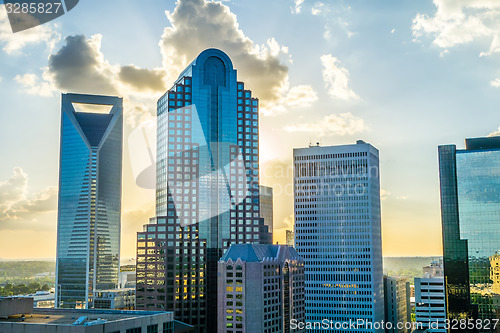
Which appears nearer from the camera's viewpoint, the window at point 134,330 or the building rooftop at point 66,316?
the window at point 134,330

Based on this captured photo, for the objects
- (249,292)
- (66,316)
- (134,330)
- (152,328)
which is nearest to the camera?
(134,330)

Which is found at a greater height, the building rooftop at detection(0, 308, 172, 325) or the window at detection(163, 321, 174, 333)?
the building rooftop at detection(0, 308, 172, 325)

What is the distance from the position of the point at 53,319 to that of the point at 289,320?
114 metres

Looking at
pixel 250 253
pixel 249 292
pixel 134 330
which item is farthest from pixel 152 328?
pixel 250 253

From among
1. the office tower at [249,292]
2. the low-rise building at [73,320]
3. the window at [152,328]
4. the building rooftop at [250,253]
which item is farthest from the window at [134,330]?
the building rooftop at [250,253]

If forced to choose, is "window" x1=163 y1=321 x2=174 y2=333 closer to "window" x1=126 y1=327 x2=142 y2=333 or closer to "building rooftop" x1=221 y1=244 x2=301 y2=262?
"window" x1=126 y1=327 x2=142 y2=333

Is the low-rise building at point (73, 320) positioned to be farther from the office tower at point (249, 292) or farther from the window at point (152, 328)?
the office tower at point (249, 292)

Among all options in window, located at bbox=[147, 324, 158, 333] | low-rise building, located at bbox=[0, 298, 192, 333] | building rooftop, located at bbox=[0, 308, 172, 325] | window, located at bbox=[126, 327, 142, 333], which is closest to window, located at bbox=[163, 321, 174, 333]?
low-rise building, located at bbox=[0, 298, 192, 333]

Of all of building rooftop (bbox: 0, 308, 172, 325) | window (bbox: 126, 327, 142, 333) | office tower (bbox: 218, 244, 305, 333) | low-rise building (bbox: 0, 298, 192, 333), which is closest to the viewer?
low-rise building (bbox: 0, 298, 192, 333)

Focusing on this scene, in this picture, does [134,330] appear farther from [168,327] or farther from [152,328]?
[168,327]

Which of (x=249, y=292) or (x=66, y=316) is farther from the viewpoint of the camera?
(x=249, y=292)

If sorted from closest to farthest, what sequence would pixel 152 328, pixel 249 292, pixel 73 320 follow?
pixel 152 328 < pixel 73 320 < pixel 249 292

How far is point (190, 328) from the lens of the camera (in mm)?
197875

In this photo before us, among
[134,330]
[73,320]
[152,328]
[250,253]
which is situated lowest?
[152,328]
